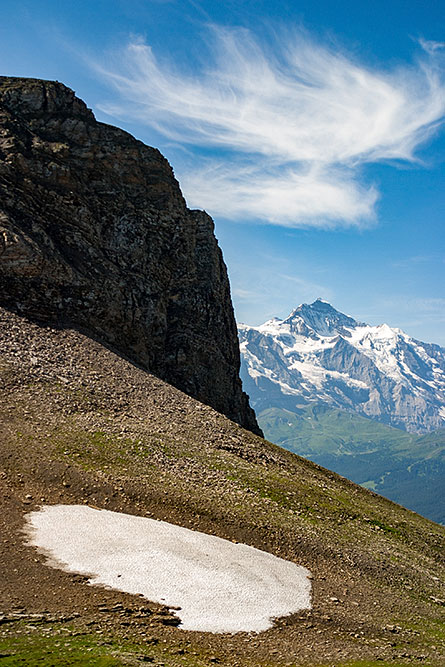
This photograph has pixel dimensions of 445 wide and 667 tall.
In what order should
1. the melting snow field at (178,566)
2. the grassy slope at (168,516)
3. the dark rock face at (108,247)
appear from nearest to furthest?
the grassy slope at (168,516) → the melting snow field at (178,566) → the dark rock face at (108,247)

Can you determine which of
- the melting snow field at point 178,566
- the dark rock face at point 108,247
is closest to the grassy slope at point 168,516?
the melting snow field at point 178,566

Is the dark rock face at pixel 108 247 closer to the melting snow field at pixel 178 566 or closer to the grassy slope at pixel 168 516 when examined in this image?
the grassy slope at pixel 168 516

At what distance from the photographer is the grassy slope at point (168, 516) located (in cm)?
2447

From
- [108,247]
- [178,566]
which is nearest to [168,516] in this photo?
[178,566]

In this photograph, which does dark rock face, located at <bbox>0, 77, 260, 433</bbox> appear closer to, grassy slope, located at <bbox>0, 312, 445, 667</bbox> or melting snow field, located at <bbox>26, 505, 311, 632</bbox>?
grassy slope, located at <bbox>0, 312, 445, 667</bbox>

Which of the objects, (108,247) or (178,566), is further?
(108,247)

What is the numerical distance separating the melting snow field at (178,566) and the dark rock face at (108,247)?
3780cm

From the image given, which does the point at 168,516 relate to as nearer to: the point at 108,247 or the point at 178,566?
the point at 178,566

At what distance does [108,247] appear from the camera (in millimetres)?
87250

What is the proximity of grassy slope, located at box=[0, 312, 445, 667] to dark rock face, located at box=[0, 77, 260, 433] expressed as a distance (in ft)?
33.6

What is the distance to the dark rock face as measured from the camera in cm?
7312

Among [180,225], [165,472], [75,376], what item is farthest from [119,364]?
[180,225]

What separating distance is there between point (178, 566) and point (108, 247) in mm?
64512

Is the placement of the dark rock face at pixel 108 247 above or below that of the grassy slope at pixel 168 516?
above
